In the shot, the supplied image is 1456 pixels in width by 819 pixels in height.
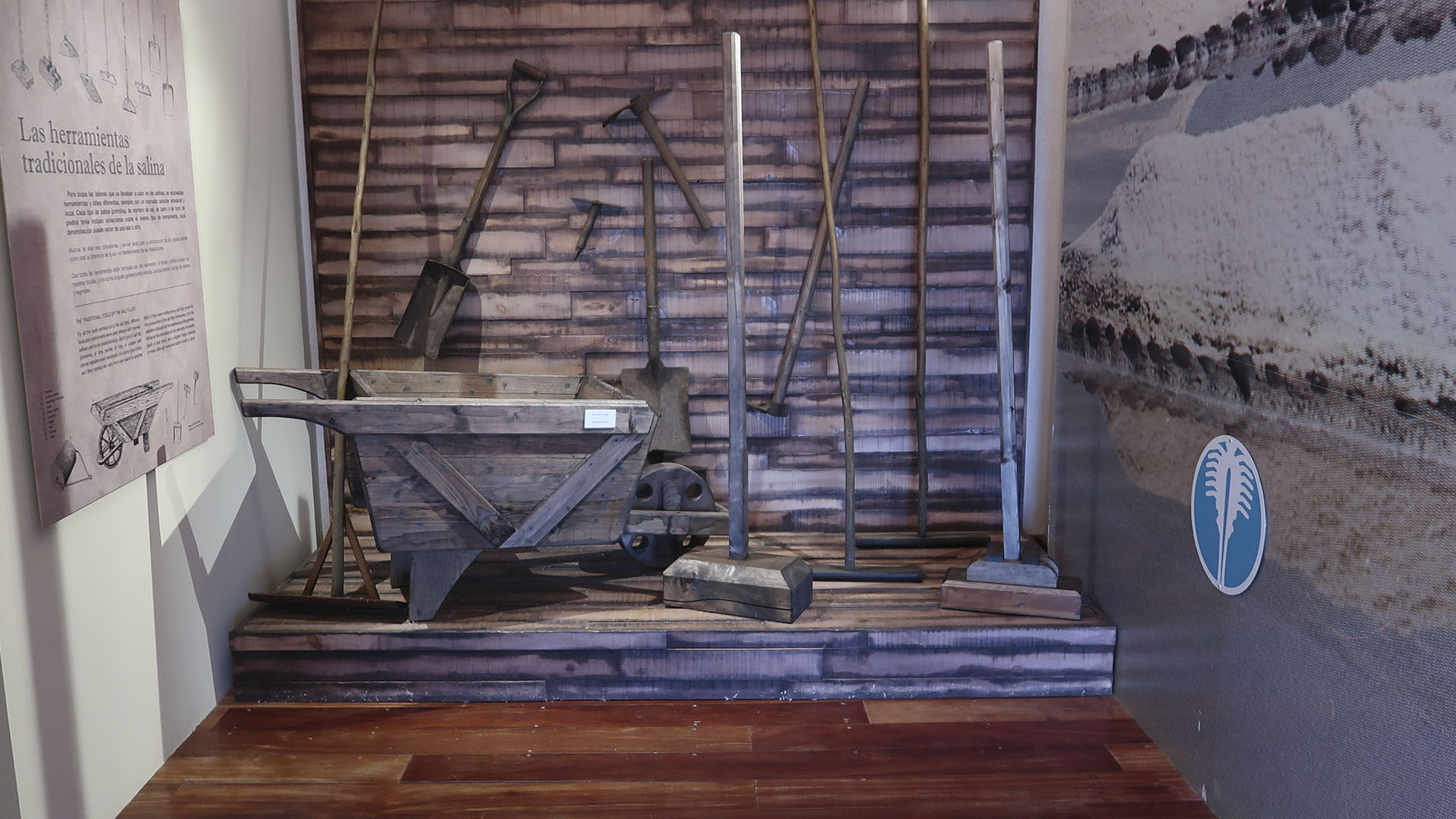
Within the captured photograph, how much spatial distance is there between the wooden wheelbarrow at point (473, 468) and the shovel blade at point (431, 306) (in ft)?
1.58

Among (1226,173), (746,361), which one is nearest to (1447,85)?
(1226,173)

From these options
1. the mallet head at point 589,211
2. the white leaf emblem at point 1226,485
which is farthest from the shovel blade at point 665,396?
the white leaf emblem at point 1226,485

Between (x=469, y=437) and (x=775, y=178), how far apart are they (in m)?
1.46

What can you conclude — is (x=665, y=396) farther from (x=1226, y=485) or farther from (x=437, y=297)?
(x=1226, y=485)

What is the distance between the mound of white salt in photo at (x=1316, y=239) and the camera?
1646mm

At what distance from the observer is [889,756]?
8.43 ft

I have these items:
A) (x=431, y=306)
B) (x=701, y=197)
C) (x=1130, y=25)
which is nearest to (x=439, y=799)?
(x=431, y=306)

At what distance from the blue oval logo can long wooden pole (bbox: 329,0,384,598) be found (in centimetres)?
228

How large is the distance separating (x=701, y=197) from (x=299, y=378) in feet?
4.67

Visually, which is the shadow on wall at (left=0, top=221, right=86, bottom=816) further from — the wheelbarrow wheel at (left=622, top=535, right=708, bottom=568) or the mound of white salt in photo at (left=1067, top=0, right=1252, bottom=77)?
the mound of white salt in photo at (left=1067, top=0, right=1252, bottom=77)

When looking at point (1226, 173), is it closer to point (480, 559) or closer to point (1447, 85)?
→ point (1447, 85)

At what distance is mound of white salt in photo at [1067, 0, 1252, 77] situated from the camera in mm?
2303

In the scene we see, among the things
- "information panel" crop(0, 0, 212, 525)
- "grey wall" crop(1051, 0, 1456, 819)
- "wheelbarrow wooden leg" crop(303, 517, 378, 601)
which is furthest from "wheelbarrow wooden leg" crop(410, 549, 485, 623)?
"grey wall" crop(1051, 0, 1456, 819)

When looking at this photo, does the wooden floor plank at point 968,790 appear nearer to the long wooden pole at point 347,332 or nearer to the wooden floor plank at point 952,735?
the wooden floor plank at point 952,735
